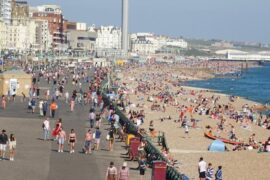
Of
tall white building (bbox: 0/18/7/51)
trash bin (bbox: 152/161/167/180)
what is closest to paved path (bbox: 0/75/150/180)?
trash bin (bbox: 152/161/167/180)

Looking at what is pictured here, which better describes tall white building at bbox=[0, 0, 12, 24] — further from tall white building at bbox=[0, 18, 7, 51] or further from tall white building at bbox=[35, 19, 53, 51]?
tall white building at bbox=[0, 18, 7, 51]

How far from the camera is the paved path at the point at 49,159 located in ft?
58.2

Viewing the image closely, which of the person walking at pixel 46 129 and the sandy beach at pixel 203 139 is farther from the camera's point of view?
the person walking at pixel 46 129

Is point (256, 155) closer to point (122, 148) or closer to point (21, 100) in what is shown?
point (122, 148)

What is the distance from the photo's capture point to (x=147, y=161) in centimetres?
2000

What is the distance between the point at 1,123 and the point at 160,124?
13.4 m

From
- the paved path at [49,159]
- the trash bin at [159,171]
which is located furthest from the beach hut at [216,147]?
the trash bin at [159,171]

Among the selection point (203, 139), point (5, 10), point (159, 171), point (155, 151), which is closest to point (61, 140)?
point (155, 151)

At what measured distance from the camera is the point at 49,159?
1994 centimetres

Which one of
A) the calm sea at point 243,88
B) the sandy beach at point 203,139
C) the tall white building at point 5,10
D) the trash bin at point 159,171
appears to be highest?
the tall white building at point 5,10

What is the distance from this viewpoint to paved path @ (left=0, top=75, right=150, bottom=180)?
58.2 feet

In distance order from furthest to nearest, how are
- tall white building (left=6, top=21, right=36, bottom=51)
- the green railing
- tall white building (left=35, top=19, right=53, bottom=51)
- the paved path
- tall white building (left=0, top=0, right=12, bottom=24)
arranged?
tall white building (left=35, top=19, right=53, bottom=51)
tall white building (left=0, top=0, right=12, bottom=24)
tall white building (left=6, top=21, right=36, bottom=51)
the paved path
the green railing

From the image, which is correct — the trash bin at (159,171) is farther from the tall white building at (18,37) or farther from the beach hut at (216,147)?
the tall white building at (18,37)

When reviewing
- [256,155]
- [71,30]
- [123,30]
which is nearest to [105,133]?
[256,155]
